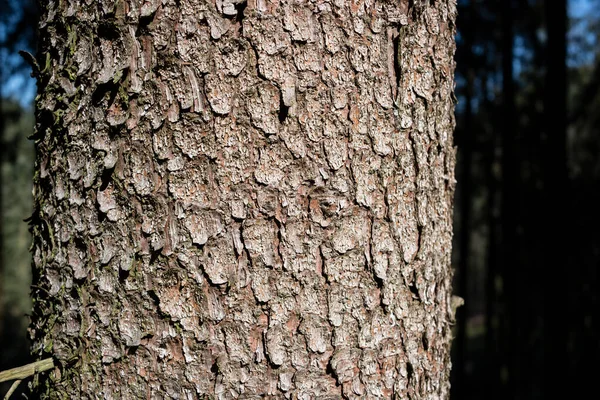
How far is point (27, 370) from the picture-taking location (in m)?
1.16

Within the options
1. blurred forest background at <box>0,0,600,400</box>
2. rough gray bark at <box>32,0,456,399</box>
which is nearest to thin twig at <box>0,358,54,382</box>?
rough gray bark at <box>32,0,456,399</box>

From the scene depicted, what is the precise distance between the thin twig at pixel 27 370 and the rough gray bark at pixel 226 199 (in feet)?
0.11

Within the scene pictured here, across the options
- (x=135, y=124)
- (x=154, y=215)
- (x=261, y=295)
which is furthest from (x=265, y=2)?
(x=261, y=295)

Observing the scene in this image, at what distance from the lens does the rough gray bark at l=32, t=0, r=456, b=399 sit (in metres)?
1.09

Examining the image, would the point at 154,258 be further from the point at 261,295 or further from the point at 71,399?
the point at 71,399

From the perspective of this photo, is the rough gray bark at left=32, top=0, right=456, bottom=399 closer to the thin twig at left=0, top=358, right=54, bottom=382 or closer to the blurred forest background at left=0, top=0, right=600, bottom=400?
the thin twig at left=0, top=358, right=54, bottom=382

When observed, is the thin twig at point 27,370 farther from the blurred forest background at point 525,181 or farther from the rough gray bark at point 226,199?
the blurred forest background at point 525,181

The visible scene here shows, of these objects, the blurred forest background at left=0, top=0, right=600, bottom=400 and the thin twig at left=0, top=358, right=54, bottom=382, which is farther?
the blurred forest background at left=0, top=0, right=600, bottom=400

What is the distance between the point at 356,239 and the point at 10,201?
31.0 meters

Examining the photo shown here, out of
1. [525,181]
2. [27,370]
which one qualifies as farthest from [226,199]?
[525,181]

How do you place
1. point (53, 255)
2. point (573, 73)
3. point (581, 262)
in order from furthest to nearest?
point (573, 73)
point (581, 262)
point (53, 255)

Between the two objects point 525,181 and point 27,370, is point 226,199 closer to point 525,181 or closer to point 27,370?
point 27,370

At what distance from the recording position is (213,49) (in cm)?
108

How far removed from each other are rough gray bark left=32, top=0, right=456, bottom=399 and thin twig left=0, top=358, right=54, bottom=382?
34 mm
